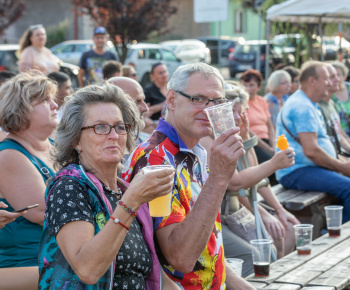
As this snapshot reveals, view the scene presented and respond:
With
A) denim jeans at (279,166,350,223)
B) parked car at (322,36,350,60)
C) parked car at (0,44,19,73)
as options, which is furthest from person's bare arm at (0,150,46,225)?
parked car at (322,36,350,60)

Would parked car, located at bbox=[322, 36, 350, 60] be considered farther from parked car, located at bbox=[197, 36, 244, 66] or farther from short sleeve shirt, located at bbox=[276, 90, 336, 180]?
short sleeve shirt, located at bbox=[276, 90, 336, 180]

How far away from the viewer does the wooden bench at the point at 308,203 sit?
610 centimetres

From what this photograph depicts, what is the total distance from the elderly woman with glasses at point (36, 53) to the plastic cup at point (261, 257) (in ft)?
22.2

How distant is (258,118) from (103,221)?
21.1 ft

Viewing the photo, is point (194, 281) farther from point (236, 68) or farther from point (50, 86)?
point (236, 68)

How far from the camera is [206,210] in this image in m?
2.55

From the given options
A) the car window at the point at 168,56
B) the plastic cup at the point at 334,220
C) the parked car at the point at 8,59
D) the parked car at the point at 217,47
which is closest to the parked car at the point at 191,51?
the car window at the point at 168,56

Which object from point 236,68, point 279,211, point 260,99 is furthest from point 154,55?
point 279,211

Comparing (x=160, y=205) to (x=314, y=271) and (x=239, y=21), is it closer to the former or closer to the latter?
(x=314, y=271)

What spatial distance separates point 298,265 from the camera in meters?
3.85

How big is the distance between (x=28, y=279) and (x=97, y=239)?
1.20m

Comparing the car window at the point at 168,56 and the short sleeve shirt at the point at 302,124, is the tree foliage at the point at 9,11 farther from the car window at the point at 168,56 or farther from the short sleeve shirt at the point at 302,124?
the short sleeve shirt at the point at 302,124

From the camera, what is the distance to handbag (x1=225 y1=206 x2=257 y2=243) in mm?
4488

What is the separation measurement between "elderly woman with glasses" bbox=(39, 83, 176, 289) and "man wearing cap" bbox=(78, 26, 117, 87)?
24.9 feet
